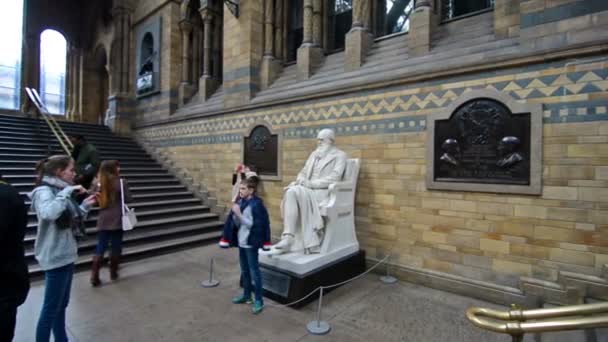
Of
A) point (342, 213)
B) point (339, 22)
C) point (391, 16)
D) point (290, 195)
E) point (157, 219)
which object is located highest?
point (339, 22)

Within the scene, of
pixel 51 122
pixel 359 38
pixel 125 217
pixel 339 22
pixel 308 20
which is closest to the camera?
pixel 125 217

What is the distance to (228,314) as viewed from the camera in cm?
318

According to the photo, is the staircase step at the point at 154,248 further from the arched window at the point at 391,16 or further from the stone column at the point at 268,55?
the arched window at the point at 391,16

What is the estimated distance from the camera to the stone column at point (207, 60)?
28.3ft

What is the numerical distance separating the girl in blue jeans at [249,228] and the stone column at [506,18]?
3.72 metres

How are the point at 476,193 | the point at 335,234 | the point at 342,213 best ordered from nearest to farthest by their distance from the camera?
the point at 476,193 < the point at 335,234 < the point at 342,213

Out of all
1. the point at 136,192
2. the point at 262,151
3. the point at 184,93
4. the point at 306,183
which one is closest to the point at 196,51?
the point at 184,93

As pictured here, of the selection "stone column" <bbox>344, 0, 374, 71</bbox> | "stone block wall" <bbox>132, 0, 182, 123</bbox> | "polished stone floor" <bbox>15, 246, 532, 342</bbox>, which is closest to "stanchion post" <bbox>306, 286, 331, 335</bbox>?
"polished stone floor" <bbox>15, 246, 532, 342</bbox>

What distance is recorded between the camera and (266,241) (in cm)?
309

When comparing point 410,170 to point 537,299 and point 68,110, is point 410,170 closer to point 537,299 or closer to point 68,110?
point 537,299

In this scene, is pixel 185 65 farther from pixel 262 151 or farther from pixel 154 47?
pixel 262 151

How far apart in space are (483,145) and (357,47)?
9.05 feet

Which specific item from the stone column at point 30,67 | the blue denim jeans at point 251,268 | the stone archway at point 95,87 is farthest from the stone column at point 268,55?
the stone archway at point 95,87

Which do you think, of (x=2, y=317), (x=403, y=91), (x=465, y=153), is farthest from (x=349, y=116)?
(x=2, y=317)
